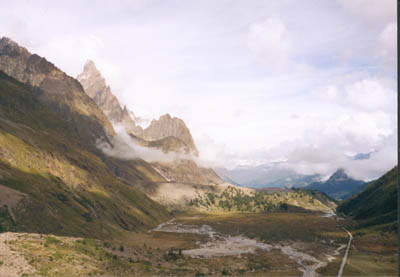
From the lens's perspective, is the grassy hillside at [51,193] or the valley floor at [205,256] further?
the grassy hillside at [51,193]

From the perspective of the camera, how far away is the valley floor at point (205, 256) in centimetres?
5938

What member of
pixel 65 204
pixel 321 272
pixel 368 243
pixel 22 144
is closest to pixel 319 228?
pixel 368 243

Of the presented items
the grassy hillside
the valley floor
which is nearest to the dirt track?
the valley floor

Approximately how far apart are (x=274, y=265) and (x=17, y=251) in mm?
64959

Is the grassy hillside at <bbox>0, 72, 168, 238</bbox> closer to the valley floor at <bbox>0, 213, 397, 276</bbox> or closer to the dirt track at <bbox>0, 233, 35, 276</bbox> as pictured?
the valley floor at <bbox>0, 213, 397, 276</bbox>

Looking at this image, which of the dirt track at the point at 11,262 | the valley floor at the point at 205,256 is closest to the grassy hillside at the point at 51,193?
the valley floor at the point at 205,256

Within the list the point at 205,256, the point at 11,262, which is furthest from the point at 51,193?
the point at 11,262

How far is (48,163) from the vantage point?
159000 mm

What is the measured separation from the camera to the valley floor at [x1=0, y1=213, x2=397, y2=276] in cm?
5938

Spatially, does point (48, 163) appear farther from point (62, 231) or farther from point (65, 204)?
point (62, 231)

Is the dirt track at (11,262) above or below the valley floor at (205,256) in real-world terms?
above

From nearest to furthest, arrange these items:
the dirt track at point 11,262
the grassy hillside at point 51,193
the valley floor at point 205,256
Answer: the dirt track at point 11,262
the valley floor at point 205,256
the grassy hillside at point 51,193

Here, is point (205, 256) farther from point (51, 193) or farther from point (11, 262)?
point (51, 193)

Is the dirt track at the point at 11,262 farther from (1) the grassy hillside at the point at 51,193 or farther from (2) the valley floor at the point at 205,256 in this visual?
(1) the grassy hillside at the point at 51,193
